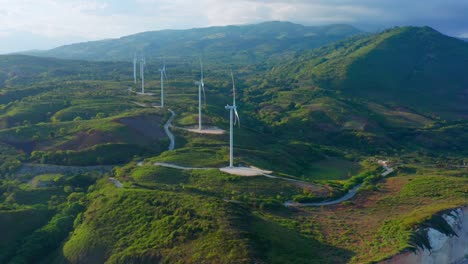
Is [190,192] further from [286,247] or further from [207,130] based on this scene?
[207,130]

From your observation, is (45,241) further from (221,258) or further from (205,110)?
(205,110)

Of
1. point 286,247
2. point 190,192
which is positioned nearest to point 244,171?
point 190,192

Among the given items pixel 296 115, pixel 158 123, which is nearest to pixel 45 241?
pixel 158 123

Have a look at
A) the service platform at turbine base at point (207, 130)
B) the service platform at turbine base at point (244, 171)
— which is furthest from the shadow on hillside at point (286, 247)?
the service platform at turbine base at point (207, 130)

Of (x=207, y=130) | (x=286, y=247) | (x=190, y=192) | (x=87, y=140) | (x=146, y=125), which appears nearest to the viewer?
(x=286, y=247)

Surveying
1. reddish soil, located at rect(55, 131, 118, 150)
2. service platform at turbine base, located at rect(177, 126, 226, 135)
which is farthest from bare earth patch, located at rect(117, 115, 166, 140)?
reddish soil, located at rect(55, 131, 118, 150)

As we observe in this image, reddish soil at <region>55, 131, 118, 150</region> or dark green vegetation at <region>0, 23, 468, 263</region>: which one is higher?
reddish soil at <region>55, 131, 118, 150</region>

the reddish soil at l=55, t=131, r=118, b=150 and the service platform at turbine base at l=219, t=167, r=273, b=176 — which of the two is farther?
the reddish soil at l=55, t=131, r=118, b=150

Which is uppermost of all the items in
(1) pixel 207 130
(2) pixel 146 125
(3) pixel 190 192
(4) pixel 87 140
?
(2) pixel 146 125

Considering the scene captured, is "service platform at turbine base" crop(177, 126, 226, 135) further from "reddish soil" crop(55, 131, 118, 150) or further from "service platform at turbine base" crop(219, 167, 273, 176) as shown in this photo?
"service platform at turbine base" crop(219, 167, 273, 176)

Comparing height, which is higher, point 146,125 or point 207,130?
point 146,125

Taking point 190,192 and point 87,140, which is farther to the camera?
point 87,140

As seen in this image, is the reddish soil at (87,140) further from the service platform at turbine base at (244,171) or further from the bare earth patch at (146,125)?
the service platform at turbine base at (244,171)

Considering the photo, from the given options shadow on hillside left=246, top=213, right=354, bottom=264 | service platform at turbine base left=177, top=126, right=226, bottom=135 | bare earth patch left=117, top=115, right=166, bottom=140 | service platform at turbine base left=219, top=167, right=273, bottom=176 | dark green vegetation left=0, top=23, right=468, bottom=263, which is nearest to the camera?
shadow on hillside left=246, top=213, right=354, bottom=264
